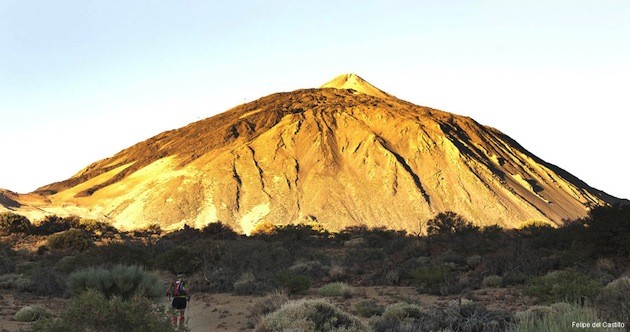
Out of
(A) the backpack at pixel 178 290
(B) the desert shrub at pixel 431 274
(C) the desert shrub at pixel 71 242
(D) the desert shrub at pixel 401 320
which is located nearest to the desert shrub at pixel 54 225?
(C) the desert shrub at pixel 71 242

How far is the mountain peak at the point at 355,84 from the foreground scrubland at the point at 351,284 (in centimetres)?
7440

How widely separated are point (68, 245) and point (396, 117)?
185 feet

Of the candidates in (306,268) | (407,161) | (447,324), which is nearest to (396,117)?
(407,161)

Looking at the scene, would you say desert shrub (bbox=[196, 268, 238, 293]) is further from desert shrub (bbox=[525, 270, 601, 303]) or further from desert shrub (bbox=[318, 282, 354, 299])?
→ desert shrub (bbox=[525, 270, 601, 303])

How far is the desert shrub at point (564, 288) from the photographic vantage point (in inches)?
521

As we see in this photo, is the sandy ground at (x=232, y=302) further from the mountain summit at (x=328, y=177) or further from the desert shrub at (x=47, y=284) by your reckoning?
the mountain summit at (x=328, y=177)

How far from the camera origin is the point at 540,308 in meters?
11.1

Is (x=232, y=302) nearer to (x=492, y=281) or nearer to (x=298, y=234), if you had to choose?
(x=492, y=281)

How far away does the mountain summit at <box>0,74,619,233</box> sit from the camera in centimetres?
6359

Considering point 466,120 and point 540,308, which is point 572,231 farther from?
point 466,120

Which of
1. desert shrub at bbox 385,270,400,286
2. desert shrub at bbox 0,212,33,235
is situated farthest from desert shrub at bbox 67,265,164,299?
desert shrub at bbox 0,212,33,235

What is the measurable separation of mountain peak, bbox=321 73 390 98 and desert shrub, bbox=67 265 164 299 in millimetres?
88259

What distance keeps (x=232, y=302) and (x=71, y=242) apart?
18703mm

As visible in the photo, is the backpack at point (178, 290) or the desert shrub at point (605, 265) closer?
the backpack at point (178, 290)
